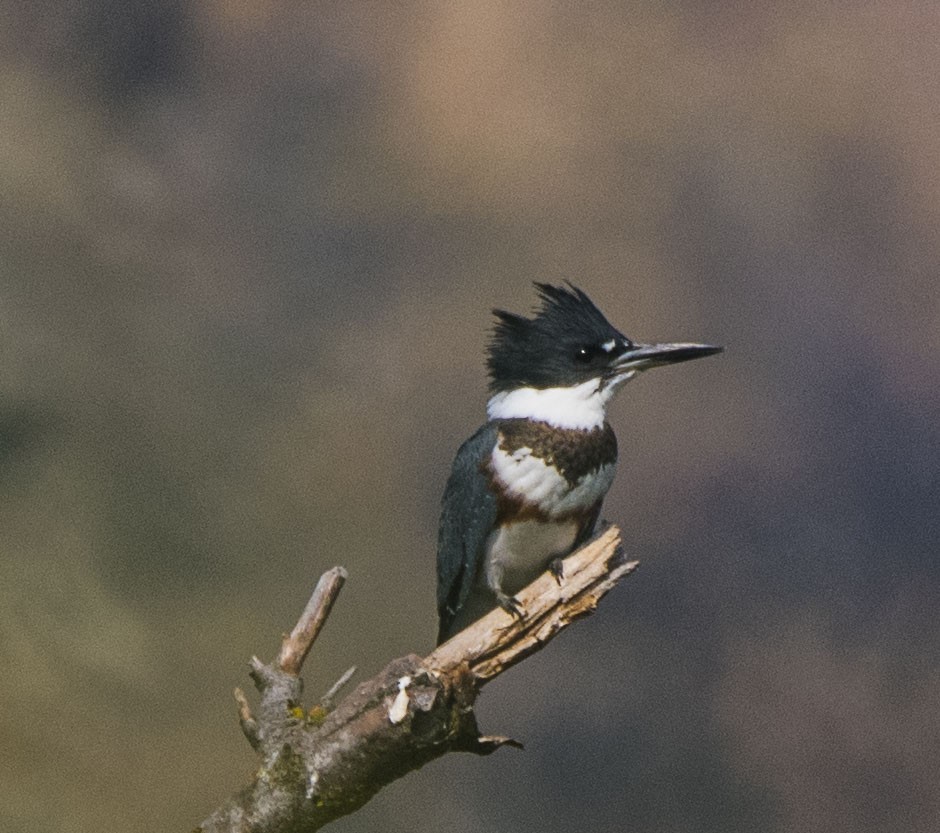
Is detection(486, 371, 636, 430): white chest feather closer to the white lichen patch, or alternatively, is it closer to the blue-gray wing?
the blue-gray wing

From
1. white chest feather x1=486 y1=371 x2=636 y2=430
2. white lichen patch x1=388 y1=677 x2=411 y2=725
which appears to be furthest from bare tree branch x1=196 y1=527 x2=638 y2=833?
white chest feather x1=486 y1=371 x2=636 y2=430

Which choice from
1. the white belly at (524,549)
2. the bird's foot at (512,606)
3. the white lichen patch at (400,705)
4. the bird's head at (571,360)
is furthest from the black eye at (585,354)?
the white lichen patch at (400,705)

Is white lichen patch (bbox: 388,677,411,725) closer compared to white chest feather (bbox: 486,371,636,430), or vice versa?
white lichen patch (bbox: 388,677,411,725)

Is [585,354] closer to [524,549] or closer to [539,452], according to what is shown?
[539,452]

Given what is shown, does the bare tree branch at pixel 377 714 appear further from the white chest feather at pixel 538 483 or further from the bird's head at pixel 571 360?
the bird's head at pixel 571 360

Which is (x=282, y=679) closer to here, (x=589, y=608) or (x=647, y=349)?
(x=589, y=608)
